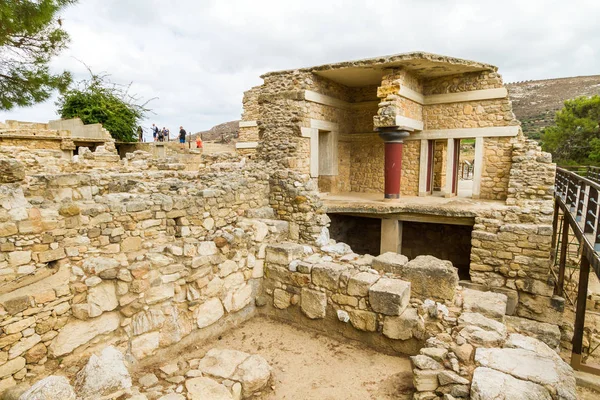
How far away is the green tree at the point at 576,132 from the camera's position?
2048cm

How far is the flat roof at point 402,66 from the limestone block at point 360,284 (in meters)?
6.58

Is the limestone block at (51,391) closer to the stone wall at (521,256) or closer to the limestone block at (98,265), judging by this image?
the limestone block at (98,265)

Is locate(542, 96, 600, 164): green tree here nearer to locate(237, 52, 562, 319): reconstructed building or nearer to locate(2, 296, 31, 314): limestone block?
locate(237, 52, 562, 319): reconstructed building

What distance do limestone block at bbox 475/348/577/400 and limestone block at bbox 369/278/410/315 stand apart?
948 mm

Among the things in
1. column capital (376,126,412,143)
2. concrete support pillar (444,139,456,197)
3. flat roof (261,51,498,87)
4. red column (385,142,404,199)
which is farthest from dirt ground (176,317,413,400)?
concrete support pillar (444,139,456,197)

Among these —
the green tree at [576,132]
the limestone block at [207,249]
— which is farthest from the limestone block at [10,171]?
the green tree at [576,132]

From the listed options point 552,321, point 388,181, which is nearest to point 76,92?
point 388,181

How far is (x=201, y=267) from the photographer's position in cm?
433

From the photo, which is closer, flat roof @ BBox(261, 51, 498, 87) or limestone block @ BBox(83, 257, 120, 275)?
limestone block @ BBox(83, 257, 120, 275)

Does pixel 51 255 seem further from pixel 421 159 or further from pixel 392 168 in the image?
pixel 421 159

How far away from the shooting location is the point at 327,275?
4578 mm

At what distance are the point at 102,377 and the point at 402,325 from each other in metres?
3.01

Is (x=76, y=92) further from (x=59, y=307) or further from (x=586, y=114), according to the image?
(x=586, y=114)

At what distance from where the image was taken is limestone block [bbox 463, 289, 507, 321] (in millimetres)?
4016
